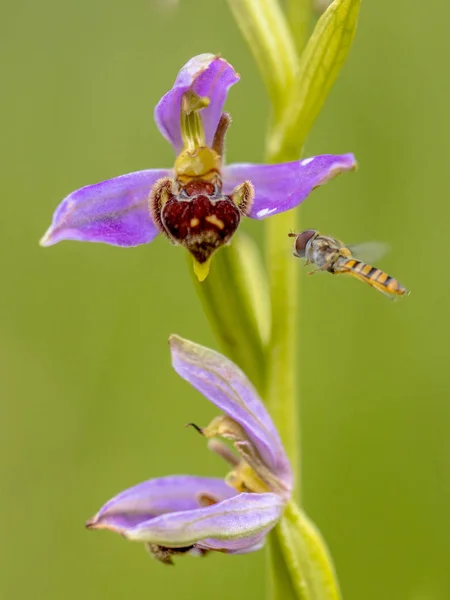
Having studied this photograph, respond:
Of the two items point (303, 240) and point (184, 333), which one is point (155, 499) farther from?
point (184, 333)

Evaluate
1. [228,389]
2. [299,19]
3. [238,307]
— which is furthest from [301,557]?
[299,19]

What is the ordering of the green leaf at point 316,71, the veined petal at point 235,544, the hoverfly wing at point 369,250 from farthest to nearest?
the hoverfly wing at point 369,250 < the green leaf at point 316,71 < the veined petal at point 235,544

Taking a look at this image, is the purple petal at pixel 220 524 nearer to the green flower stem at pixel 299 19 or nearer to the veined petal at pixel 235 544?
the veined petal at pixel 235 544

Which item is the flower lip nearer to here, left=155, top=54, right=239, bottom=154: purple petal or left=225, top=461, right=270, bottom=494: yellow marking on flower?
left=155, top=54, right=239, bottom=154: purple petal

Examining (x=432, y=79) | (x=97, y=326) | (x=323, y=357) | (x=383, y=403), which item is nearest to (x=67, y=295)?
(x=97, y=326)

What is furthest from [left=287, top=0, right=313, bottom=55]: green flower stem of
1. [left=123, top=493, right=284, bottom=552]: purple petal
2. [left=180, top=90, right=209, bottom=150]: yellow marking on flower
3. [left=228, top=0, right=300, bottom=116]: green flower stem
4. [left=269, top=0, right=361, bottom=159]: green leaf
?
[left=123, top=493, right=284, bottom=552]: purple petal

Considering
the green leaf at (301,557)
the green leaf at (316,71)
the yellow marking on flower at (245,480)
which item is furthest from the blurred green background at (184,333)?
the green leaf at (316,71)
